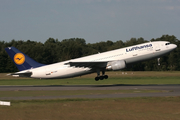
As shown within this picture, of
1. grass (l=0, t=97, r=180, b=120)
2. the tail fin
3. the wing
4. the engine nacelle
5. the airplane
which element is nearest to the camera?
grass (l=0, t=97, r=180, b=120)

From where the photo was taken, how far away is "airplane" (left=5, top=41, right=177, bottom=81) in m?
41.9

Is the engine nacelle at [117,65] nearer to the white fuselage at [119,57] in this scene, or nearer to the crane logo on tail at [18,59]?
the white fuselage at [119,57]

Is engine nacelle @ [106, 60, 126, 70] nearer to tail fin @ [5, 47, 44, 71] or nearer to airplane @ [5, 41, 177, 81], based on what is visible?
airplane @ [5, 41, 177, 81]

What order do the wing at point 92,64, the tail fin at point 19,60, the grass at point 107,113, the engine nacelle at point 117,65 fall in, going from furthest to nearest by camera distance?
the tail fin at point 19,60 < the wing at point 92,64 < the engine nacelle at point 117,65 < the grass at point 107,113

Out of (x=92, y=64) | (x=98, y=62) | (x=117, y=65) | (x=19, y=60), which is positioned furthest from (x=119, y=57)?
(x=19, y=60)

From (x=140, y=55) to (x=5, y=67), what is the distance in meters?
74.9

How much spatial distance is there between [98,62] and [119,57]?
3.46m

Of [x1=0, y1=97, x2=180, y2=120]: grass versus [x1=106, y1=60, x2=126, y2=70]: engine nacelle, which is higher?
[x1=106, y1=60, x2=126, y2=70]: engine nacelle

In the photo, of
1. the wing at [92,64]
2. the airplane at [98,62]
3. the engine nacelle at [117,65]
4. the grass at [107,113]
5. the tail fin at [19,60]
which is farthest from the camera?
the tail fin at [19,60]

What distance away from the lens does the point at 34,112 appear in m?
19.2

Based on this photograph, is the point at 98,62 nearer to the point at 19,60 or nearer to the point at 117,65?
the point at 117,65

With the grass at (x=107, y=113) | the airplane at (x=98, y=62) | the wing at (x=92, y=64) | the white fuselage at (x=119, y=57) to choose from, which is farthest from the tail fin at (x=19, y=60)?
the grass at (x=107, y=113)

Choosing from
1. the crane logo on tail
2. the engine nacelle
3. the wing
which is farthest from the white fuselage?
the crane logo on tail

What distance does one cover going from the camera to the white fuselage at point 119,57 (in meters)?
41.9
